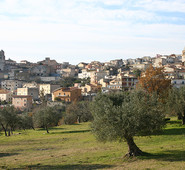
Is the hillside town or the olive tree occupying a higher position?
the hillside town

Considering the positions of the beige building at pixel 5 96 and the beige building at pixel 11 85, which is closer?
the beige building at pixel 5 96

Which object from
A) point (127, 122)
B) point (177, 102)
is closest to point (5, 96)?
point (177, 102)

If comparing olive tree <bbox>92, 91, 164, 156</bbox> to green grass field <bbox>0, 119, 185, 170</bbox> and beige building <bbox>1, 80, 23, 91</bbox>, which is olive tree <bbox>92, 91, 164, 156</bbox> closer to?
green grass field <bbox>0, 119, 185, 170</bbox>

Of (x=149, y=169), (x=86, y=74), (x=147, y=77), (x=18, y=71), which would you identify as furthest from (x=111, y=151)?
(x=18, y=71)

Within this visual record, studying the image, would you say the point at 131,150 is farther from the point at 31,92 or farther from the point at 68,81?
the point at 68,81

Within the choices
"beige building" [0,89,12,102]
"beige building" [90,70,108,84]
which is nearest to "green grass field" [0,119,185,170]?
Answer: "beige building" [0,89,12,102]

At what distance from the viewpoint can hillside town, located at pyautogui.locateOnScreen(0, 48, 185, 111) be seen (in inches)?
4181

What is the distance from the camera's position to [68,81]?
151625mm

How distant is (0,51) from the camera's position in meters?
197

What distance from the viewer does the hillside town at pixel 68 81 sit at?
106 m

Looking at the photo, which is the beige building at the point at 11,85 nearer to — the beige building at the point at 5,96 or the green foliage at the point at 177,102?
the beige building at the point at 5,96

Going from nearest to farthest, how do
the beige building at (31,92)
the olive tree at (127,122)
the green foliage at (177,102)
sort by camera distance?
the olive tree at (127,122) < the green foliage at (177,102) < the beige building at (31,92)

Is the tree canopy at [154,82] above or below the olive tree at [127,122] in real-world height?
above

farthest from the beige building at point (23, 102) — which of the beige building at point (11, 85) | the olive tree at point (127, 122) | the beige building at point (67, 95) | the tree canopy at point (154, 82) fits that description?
the olive tree at point (127, 122)
